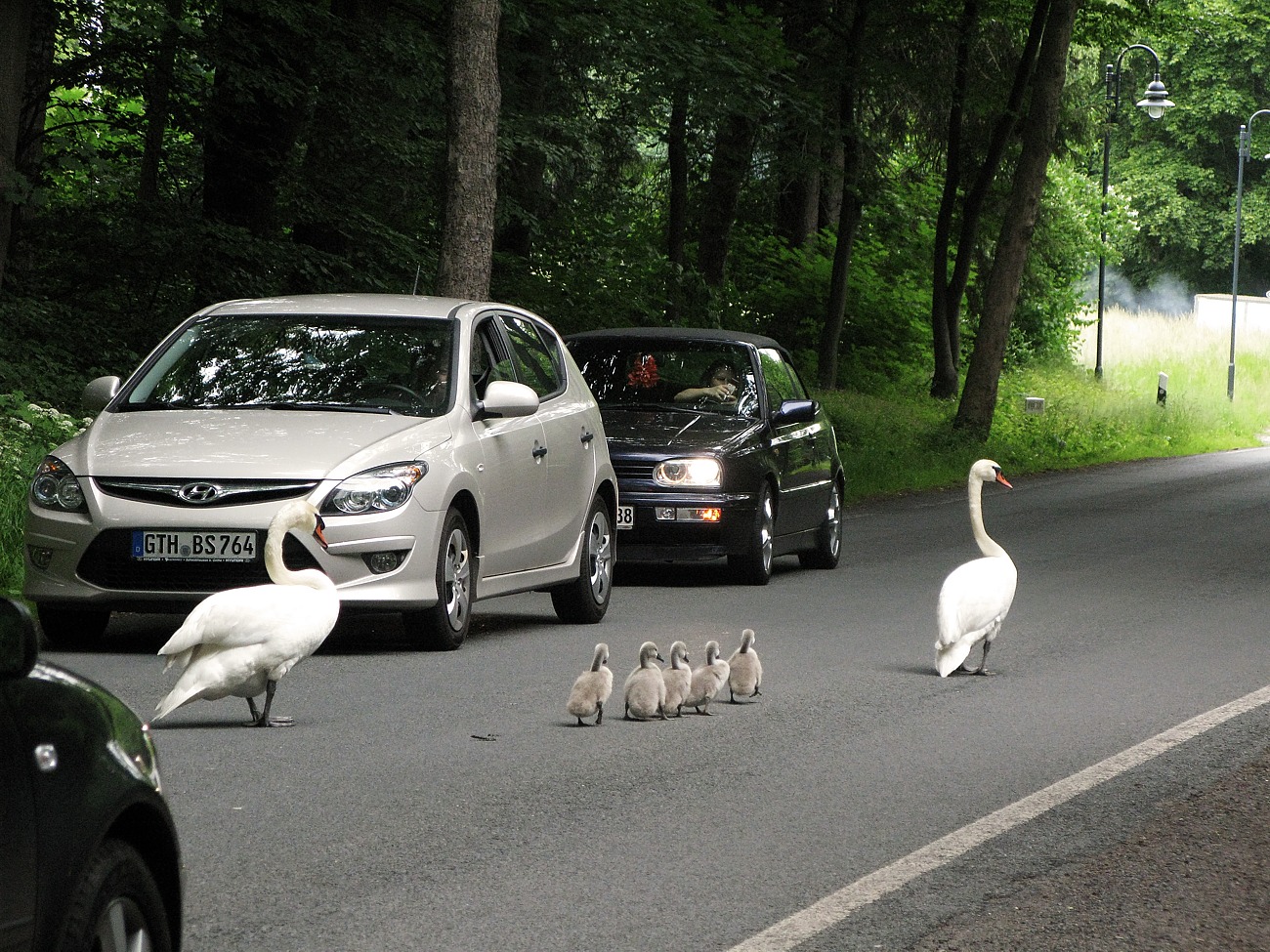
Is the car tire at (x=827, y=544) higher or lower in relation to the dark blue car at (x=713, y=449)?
Result: lower

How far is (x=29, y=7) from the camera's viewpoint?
61.2 feet

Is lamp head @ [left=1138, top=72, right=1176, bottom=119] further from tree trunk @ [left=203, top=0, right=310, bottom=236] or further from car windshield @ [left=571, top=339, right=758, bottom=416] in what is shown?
car windshield @ [left=571, top=339, right=758, bottom=416]

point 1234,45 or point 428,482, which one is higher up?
point 1234,45

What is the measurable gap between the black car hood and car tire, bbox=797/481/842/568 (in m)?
1.45

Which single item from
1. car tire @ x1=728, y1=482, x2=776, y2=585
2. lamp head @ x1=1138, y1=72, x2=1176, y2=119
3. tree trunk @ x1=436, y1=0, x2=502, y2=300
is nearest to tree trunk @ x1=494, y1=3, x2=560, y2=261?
tree trunk @ x1=436, y1=0, x2=502, y2=300

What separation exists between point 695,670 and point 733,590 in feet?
16.7

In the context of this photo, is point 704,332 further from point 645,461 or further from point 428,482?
point 428,482

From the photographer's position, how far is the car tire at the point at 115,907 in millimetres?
3416

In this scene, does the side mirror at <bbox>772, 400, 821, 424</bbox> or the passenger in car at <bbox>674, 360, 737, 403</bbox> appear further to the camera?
the passenger in car at <bbox>674, 360, 737, 403</bbox>

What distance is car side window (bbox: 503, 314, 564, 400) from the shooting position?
1220 centimetres

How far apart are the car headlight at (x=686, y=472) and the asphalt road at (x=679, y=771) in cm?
85

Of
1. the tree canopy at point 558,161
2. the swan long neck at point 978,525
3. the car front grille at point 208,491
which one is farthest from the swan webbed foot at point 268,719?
the tree canopy at point 558,161

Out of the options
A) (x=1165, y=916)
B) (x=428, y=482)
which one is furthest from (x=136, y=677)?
(x=1165, y=916)

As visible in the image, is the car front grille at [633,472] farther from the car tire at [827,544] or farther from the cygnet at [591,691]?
the cygnet at [591,691]
